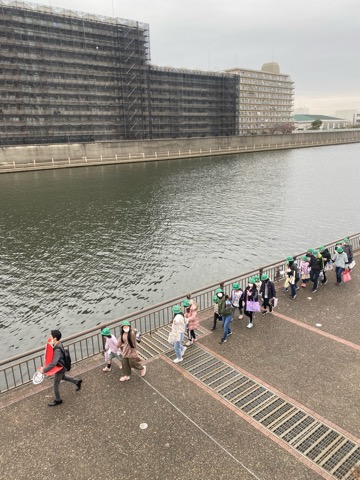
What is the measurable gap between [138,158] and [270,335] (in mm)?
75768

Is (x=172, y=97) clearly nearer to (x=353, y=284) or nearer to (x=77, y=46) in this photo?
(x=77, y=46)

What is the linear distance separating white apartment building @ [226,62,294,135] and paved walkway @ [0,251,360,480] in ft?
529

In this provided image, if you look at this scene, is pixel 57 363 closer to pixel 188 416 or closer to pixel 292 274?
pixel 188 416

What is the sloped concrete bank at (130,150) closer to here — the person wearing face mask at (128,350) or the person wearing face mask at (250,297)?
the person wearing face mask at (250,297)

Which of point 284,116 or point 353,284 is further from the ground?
point 284,116

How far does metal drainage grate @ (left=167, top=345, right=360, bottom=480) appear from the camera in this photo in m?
7.12

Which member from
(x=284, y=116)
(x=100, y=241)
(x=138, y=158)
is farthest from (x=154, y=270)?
(x=284, y=116)

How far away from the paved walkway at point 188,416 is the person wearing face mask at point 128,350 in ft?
1.09

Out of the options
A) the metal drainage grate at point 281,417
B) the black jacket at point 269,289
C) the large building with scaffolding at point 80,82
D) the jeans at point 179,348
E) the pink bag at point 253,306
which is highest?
the large building with scaffolding at point 80,82

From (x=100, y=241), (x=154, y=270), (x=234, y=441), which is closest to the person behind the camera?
(x=234, y=441)

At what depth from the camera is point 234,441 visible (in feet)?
24.9

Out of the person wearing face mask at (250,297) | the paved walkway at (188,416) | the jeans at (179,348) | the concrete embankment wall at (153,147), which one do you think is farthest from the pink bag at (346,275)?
the concrete embankment wall at (153,147)

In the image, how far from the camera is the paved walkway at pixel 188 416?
7.08 metres

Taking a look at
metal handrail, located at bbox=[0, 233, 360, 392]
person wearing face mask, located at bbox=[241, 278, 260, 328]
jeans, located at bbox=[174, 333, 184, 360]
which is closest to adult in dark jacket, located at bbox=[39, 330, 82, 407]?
metal handrail, located at bbox=[0, 233, 360, 392]
